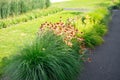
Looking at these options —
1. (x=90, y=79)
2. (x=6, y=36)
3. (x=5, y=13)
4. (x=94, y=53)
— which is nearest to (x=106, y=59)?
(x=94, y=53)

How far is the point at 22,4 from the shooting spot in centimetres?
1548

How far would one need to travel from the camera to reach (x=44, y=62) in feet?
17.8

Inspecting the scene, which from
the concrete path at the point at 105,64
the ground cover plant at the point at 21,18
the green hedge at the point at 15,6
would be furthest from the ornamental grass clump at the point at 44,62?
the green hedge at the point at 15,6

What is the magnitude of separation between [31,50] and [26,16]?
9.59 meters

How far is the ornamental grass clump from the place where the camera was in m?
5.24

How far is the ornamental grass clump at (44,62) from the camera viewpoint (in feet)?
17.2

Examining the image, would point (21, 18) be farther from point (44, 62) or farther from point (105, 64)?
point (44, 62)

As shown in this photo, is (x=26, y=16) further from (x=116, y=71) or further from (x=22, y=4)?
(x=116, y=71)

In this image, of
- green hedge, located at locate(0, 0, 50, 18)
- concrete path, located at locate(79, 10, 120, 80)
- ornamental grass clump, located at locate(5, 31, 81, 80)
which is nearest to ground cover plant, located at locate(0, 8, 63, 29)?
green hedge, located at locate(0, 0, 50, 18)

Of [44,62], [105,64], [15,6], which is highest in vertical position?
[15,6]

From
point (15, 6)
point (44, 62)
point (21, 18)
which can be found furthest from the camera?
point (15, 6)

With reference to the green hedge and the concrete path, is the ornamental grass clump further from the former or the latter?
the green hedge

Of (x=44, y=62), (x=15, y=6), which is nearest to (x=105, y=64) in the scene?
(x=44, y=62)

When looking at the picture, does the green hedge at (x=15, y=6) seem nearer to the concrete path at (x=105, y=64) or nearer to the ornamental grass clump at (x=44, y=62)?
the concrete path at (x=105, y=64)
